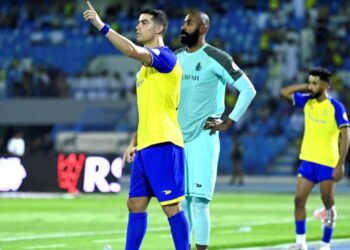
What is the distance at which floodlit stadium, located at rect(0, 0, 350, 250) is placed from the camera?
1083 centimetres

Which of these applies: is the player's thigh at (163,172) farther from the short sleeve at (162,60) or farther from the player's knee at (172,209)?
the short sleeve at (162,60)

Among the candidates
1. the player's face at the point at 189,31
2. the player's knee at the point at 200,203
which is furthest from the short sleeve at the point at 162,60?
the player's knee at the point at 200,203

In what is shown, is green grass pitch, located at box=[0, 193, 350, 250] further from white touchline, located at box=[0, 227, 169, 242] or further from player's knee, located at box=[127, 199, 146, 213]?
player's knee, located at box=[127, 199, 146, 213]

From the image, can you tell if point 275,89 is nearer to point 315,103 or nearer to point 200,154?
point 315,103

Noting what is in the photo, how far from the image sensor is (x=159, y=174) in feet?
34.7

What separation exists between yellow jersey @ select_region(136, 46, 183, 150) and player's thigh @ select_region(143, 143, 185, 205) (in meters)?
0.08

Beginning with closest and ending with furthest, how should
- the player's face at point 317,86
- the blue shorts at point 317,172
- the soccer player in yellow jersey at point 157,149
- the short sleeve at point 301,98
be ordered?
the soccer player in yellow jersey at point 157,149
the player's face at point 317,86
the blue shorts at point 317,172
the short sleeve at point 301,98

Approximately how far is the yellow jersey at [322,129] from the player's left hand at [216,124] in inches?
124

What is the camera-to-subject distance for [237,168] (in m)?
39.1

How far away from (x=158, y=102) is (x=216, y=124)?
1.52 meters

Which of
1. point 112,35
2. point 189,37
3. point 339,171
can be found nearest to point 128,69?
point 339,171

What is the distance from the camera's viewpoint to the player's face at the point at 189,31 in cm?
1198

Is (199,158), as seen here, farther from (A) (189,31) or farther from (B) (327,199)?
(B) (327,199)

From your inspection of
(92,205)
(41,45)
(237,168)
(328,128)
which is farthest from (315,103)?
(41,45)
